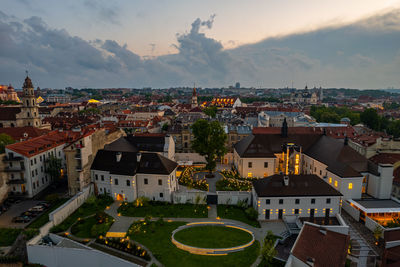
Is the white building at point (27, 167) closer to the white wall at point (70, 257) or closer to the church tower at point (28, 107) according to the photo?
the white wall at point (70, 257)

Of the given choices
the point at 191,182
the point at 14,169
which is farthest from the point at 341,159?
the point at 14,169

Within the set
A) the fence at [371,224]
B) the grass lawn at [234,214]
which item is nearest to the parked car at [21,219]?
the grass lawn at [234,214]

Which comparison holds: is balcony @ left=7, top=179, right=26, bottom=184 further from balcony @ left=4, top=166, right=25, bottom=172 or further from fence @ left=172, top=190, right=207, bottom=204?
fence @ left=172, top=190, right=207, bottom=204

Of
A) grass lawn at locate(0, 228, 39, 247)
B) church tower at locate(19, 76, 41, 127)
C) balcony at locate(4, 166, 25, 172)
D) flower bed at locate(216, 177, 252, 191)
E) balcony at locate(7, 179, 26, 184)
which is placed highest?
church tower at locate(19, 76, 41, 127)

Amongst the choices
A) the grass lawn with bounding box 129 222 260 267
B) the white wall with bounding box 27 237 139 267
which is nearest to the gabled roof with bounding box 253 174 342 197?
the grass lawn with bounding box 129 222 260 267

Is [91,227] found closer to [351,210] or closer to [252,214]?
[252,214]

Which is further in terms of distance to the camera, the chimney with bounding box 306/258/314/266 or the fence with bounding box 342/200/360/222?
the fence with bounding box 342/200/360/222

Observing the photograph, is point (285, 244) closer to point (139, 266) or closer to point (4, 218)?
point (139, 266)
